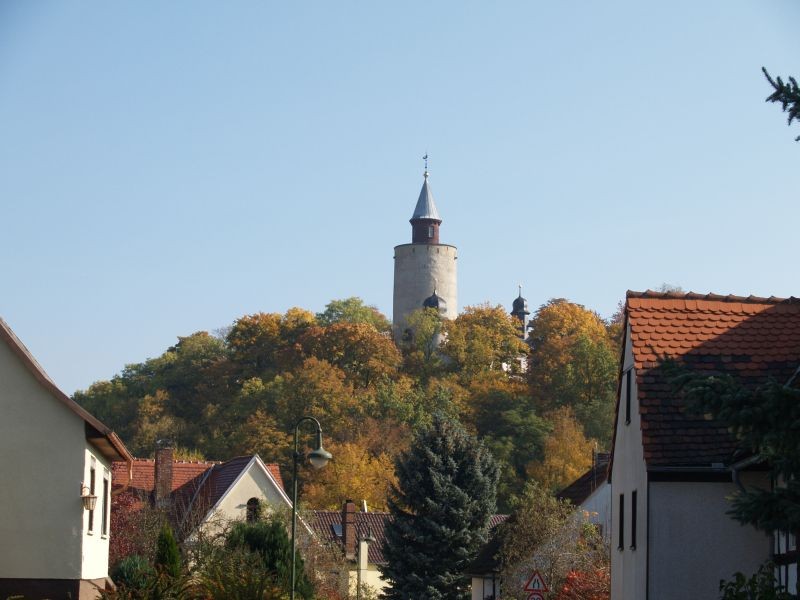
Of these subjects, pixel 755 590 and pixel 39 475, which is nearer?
pixel 755 590

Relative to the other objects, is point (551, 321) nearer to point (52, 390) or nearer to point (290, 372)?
point (290, 372)

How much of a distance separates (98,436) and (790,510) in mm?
14045

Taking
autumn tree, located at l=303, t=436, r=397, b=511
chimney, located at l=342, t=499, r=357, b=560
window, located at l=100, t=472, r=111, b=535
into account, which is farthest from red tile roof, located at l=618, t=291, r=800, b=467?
autumn tree, located at l=303, t=436, r=397, b=511

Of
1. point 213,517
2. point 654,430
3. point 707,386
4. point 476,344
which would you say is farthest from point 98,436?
point 476,344

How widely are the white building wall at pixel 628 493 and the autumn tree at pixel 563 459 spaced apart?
57939 millimetres

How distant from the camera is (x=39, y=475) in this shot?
2228 centimetres

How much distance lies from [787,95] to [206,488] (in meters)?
43.8

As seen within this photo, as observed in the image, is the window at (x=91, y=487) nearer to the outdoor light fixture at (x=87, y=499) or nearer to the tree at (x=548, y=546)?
the outdoor light fixture at (x=87, y=499)

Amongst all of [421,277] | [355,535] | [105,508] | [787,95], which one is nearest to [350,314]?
[421,277]

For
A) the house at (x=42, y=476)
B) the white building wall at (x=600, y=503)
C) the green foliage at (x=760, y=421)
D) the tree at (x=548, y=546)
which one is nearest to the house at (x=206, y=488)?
the white building wall at (x=600, y=503)

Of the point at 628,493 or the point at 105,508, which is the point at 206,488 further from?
the point at 628,493

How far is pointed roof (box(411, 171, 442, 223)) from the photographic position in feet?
438

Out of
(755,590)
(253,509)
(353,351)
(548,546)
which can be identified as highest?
(353,351)

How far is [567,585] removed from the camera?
2786 centimetres
